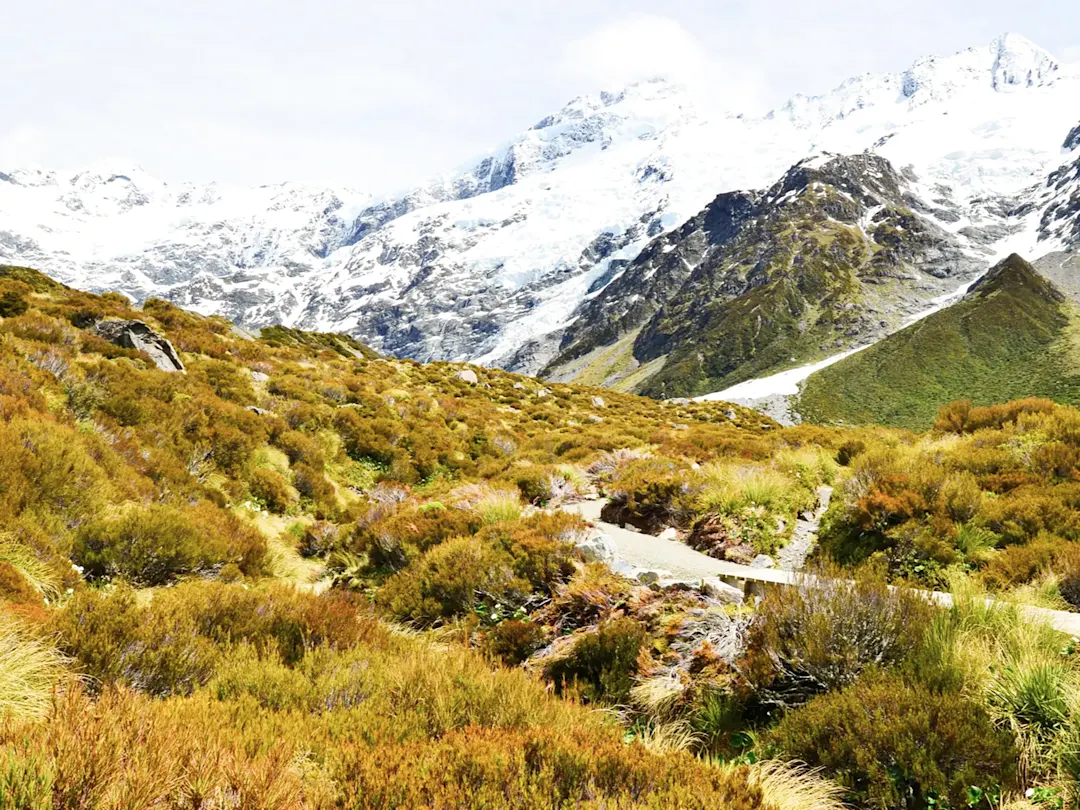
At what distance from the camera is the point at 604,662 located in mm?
6180

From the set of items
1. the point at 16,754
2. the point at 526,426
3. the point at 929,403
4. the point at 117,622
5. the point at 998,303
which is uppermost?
the point at 998,303

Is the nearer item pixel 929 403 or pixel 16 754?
pixel 16 754

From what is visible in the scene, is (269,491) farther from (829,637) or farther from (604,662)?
(829,637)

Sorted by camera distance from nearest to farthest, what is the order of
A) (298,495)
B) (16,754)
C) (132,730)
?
(16,754), (132,730), (298,495)

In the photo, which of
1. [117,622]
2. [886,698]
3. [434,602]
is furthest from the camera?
[434,602]

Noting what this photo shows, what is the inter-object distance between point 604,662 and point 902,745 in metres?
2.89

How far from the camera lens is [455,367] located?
36125 millimetres

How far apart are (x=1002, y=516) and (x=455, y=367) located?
99.1 ft

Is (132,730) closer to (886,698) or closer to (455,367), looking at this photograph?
(886,698)

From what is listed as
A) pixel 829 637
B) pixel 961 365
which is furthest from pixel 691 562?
pixel 961 365

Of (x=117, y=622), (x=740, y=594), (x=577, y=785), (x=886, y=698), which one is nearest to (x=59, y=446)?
(x=117, y=622)

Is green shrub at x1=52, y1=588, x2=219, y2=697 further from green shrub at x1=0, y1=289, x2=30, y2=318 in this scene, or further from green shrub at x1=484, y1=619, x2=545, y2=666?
green shrub at x1=0, y1=289, x2=30, y2=318

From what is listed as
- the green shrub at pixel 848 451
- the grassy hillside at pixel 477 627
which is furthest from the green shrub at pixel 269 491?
the green shrub at pixel 848 451

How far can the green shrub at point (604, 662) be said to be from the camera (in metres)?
5.89
